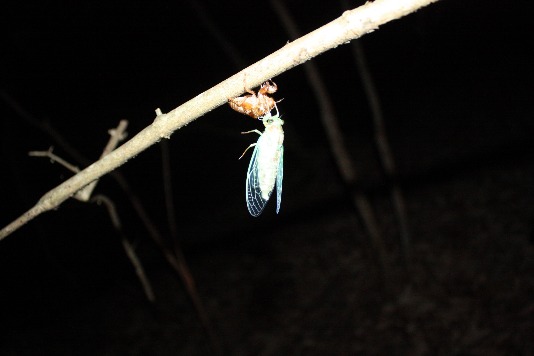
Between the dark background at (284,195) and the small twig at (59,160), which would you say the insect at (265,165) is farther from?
the dark background at (284,195)

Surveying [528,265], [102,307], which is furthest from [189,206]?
[528,265]

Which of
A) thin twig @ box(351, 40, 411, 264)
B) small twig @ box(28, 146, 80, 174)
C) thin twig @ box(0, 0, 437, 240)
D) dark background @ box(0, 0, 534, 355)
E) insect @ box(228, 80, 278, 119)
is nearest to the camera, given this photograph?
thin twig @ box(0, 0, 437, 240)

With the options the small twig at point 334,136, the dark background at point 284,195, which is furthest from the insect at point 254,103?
the small twig at point 334,136

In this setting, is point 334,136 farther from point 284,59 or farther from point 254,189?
point 284,59

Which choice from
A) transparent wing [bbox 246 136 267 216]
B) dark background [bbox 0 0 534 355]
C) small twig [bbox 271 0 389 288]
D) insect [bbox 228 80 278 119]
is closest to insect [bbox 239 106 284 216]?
transparent wing [bbox 246 136 267 216]

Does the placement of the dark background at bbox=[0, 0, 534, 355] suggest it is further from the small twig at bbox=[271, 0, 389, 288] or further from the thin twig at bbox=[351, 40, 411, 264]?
the small twig at bbox=[271, 0, 389, 288]

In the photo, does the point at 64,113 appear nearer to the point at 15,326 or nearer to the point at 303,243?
the point at 15,326
